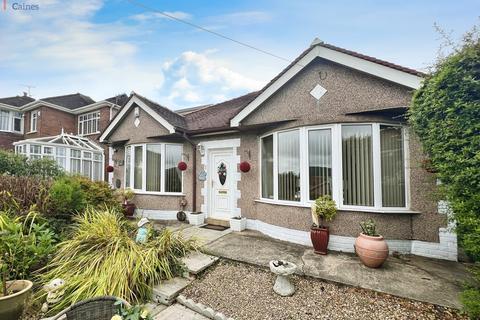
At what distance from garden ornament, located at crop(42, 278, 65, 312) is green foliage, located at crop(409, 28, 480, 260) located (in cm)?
629

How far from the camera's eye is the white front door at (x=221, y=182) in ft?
28.2

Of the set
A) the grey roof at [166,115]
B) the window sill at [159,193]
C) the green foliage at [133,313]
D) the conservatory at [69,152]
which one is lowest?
the green foliage at [133,313]

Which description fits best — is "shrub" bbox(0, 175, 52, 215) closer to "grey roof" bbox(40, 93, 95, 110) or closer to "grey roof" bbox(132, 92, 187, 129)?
"grey roof" bbox(132, 92, 187, 129)

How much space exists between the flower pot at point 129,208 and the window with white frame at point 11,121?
22089mm

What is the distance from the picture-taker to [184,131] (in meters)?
9.09

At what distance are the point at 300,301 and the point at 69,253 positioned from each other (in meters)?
4.75

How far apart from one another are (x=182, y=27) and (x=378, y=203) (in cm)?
797

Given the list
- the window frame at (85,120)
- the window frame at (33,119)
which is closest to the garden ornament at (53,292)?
the window frame at (85,120)

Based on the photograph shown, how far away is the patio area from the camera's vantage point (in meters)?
3.87

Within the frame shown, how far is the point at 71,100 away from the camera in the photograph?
23.7 m

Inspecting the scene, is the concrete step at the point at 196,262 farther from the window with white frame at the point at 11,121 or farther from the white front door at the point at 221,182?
the window with white frame at the point at 11,121

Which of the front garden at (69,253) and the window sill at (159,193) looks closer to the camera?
the front garden at (69,253)

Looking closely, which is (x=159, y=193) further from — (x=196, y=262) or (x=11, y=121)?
(x=11, y=121)

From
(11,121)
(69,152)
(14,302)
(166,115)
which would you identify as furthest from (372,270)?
(11,121)
